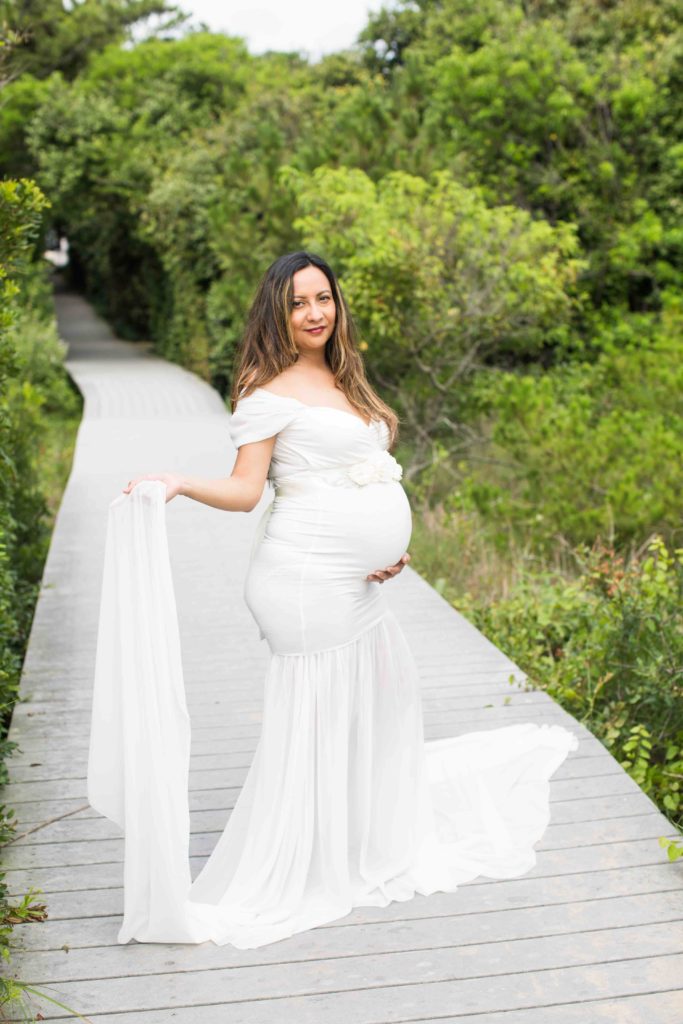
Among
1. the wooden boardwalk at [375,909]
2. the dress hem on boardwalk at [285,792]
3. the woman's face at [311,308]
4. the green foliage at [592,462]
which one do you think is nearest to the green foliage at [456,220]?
the green foliage at [592,462]

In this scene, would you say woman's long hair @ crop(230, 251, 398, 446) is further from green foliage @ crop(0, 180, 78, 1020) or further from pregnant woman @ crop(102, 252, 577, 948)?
green foliage @ crop(0, 180, 78, 1020)

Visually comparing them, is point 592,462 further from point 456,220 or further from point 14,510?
point 14,510

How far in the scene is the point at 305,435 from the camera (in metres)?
3.30

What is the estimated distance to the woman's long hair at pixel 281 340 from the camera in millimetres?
3312

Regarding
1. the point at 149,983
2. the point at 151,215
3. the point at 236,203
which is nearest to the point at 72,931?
the point at 149,983

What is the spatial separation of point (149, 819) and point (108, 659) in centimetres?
44

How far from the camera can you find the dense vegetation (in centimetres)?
677

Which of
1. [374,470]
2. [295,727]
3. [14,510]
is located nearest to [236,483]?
[374,470]

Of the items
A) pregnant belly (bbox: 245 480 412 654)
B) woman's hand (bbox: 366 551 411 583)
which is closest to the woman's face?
pregnant belly (bbox: 245 480 412 654)

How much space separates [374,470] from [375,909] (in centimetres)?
130

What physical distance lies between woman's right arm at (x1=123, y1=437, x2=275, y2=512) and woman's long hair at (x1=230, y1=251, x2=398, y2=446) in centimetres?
16

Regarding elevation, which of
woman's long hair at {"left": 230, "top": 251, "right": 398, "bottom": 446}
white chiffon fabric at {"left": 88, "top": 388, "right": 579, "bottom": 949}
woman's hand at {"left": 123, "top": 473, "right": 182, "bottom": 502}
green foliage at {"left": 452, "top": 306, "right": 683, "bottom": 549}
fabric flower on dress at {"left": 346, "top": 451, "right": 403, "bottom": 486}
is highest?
woman's long hair at {"left": 230, "top": 251, "right": 398, "bottom": 446}

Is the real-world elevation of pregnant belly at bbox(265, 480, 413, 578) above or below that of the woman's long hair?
below

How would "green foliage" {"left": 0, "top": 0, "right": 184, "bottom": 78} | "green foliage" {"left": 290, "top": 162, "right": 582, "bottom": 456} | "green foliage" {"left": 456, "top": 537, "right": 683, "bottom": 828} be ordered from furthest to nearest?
"green foliage" {"left": 0, "top": 0, "right": 184, "bottom": 78} < "green foliage" {"left": 290, "top": 162, "right": 582, "bottom": 456} < "green foliage" {"left": 456, "top": 537, "right": 683, "bottom": 828}
